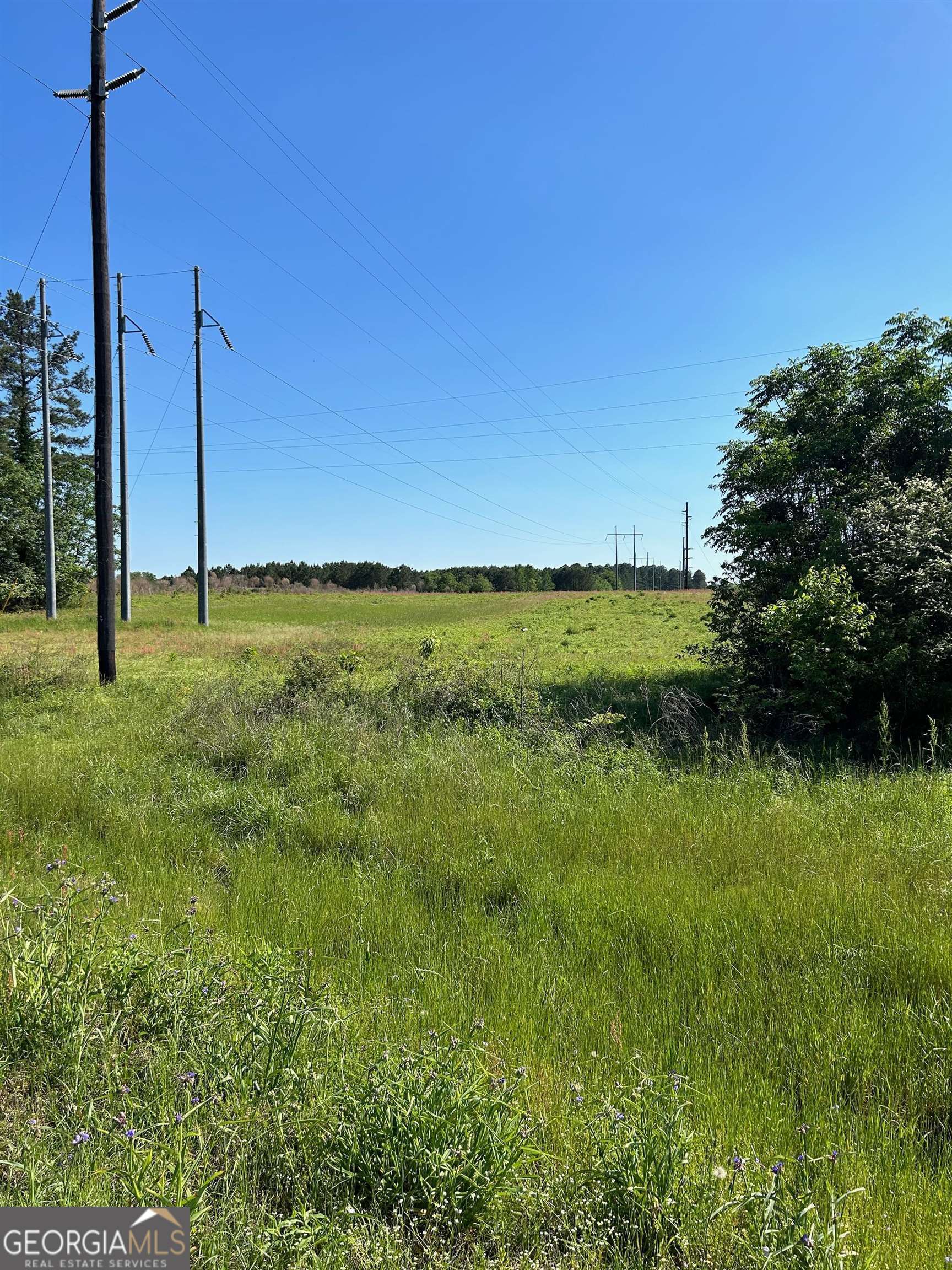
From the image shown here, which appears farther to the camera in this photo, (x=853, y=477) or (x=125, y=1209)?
(x=853, y=477)

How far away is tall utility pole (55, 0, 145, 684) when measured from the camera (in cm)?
1233

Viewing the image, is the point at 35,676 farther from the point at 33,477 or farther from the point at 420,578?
the point at 420,578

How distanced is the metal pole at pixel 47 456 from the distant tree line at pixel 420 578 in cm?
3620

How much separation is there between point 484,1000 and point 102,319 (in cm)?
1412

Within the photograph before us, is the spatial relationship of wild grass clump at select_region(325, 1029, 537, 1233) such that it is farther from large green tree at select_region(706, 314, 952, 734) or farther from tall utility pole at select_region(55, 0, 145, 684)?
tall utility pole at select_region(55, 0, 145, 684)

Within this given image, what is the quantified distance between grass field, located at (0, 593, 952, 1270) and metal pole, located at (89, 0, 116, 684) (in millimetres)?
5336

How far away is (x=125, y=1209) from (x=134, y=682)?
12319 millimetres

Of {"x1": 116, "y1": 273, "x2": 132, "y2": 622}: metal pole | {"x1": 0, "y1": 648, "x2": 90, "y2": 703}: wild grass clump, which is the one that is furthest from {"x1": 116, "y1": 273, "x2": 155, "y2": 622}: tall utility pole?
{"x1": 0, "y1": 648, "x2": 90, "y2": 703}: wild grass clump

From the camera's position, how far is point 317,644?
2038 centimetres

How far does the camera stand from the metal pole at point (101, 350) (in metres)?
12.4

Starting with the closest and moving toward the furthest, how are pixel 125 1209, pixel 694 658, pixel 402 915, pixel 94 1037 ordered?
pixel 125 1209, pixel 94 1037, pixel 402 915, pixel 694 658

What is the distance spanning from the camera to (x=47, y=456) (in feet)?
100

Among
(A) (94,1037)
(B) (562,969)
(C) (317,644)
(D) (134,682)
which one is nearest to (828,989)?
(B) (562,969)

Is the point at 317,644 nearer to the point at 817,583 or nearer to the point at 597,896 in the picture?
the point at 817,583
